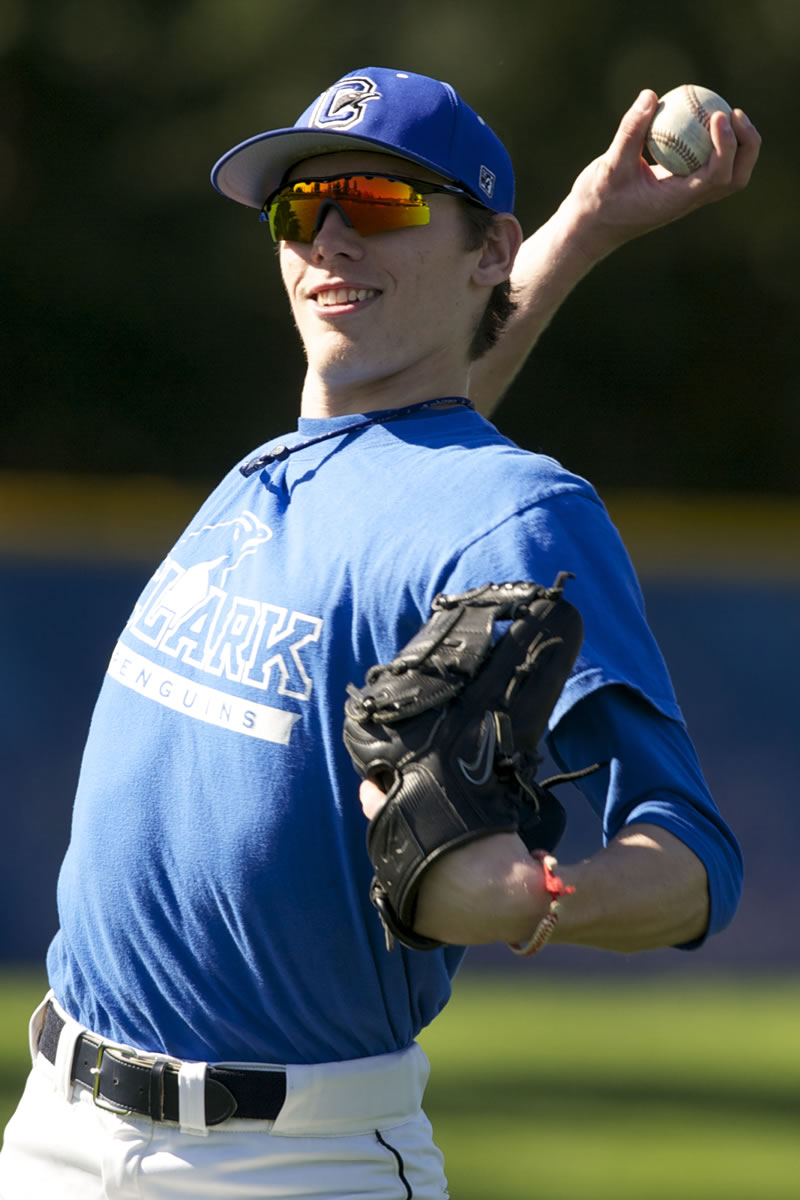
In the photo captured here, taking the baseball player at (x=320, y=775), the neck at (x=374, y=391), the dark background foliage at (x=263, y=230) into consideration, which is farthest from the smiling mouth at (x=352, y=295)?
the dark background foliage at (x=263, y=230)

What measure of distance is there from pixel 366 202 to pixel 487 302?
31 centimetres

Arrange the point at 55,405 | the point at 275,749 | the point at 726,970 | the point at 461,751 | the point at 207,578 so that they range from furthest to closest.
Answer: the point at 55,405 < the point at 726,970 < the point at 207,578 < the point at 275,749 < the point at 461,751

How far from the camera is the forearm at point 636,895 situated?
190 cm

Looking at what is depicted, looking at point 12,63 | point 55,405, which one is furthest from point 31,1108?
point 12,63

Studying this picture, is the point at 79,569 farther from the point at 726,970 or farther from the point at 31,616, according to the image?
the point at 726,970

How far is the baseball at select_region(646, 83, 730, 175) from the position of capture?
3062mm

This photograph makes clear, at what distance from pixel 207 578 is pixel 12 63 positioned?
46.9ft

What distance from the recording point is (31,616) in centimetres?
926

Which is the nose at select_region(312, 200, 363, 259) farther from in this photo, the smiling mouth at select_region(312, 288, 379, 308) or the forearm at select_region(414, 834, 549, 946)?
the forearm at select_region(414, 834, 549, 946)

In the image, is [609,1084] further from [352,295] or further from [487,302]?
[352,295]

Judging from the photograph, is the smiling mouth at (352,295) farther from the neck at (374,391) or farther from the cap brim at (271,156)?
the cap brim at (271,156)

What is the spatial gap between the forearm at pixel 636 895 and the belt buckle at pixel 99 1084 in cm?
78

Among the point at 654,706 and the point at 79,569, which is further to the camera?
the point at 79,569

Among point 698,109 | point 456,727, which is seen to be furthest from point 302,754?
point 698,109
